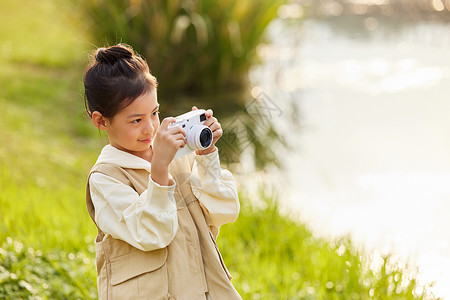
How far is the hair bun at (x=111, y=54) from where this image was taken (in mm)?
1542

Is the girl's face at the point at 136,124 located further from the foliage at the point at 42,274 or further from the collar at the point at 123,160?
the foliage at the point at 42,274

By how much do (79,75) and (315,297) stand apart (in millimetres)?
4850

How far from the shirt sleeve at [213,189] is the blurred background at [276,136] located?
0.37 meters

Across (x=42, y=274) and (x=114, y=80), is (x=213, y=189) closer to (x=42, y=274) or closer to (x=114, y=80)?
(x=114, y=80)

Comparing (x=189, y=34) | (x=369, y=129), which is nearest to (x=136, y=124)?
(x=369, y=129)

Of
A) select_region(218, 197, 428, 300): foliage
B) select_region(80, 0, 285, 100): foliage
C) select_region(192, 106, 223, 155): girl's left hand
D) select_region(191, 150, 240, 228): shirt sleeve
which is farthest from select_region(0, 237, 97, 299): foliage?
select_region(80, 0, 285, 100): foliage

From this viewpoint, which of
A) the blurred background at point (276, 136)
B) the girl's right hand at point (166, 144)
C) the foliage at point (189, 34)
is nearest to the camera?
the girl's right hand at point (166, 144)

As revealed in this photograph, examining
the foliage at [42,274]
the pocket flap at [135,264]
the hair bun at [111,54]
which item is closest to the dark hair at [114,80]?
the hair bun at [111,54]

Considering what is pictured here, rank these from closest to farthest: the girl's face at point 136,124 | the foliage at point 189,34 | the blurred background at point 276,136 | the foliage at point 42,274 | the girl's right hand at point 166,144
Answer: the girl's right hand at point 166,144, the girl's face at point 136,124, the foliage at point 42,274, the blurred background at point 276,136, the foliage at point 189,34

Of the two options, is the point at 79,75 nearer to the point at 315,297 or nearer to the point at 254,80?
the point at 254,80

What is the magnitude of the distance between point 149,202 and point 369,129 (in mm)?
4441

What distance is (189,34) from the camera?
5941 mm

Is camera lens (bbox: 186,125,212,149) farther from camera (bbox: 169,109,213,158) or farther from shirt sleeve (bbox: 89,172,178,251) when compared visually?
shirt sleeve (bbox: 89,172,178,251)

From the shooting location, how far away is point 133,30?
584cm
